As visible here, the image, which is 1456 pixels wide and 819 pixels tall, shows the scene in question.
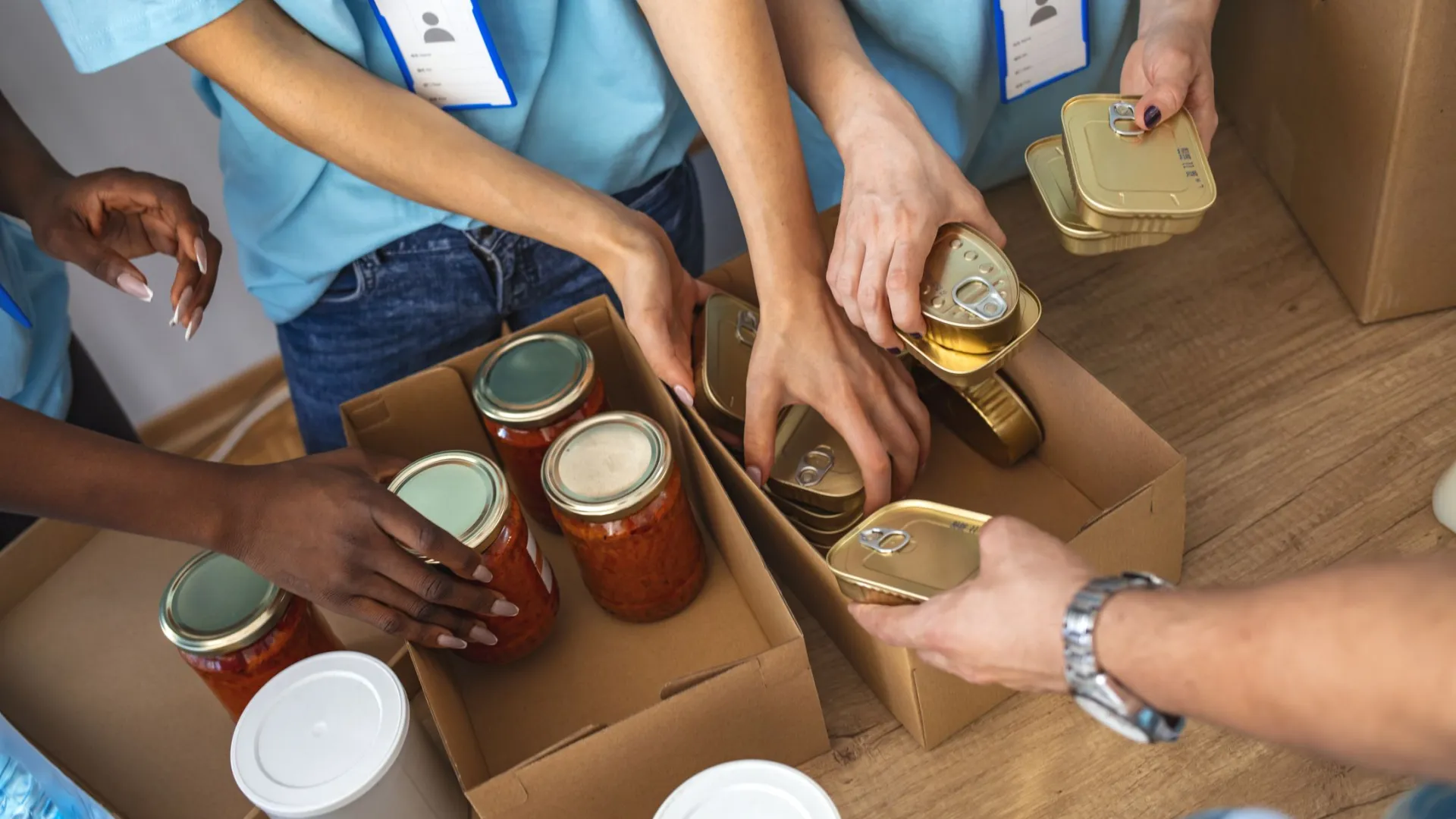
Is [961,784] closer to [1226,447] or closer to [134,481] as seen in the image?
[1226,447]

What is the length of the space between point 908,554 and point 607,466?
250 millimetres

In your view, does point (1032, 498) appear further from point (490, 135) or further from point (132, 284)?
point (132, 284)

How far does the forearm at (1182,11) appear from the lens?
955 millimetres

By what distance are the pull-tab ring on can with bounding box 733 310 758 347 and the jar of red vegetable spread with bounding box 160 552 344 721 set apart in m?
0.42

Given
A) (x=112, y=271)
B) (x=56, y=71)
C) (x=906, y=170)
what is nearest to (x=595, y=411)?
(x=906, y=170)

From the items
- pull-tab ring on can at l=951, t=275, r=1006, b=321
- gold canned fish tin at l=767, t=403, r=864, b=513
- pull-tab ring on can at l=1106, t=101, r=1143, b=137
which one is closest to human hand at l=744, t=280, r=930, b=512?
gold canned fish tin at l=767, t=403, r=864, b=513

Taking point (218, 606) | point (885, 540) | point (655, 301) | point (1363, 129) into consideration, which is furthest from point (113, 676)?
point (1363, 129)

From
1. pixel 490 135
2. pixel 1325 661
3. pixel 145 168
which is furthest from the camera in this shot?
pixel 145 168

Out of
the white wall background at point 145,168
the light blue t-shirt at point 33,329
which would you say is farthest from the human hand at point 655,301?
the white wall background at point 145,168

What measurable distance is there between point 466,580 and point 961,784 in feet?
1.29

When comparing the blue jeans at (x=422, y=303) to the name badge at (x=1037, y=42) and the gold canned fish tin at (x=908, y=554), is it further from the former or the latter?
the gold canned fish tin at (x=908, y=554)

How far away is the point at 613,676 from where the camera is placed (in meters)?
0.91

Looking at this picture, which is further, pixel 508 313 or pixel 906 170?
pixel 508 313

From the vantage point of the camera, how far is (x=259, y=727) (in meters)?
0.75
